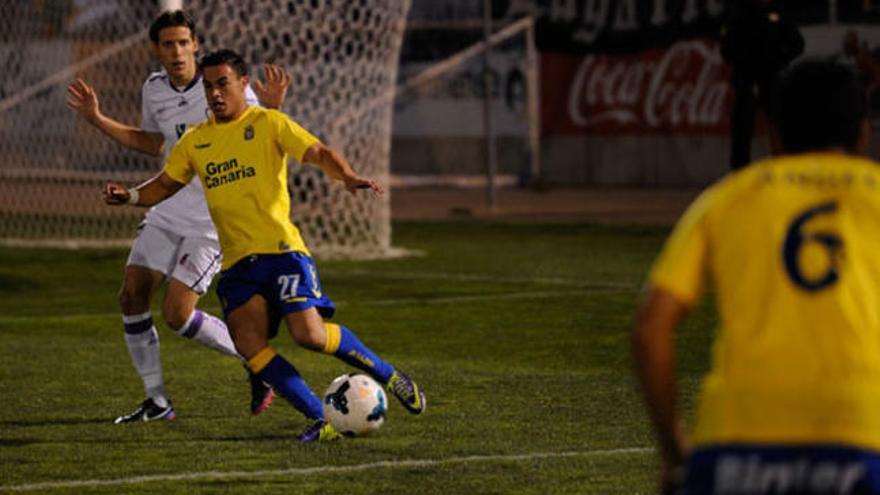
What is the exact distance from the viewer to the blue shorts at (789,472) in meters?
3.62

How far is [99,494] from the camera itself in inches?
281

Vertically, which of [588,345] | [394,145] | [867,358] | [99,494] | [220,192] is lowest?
[394,145]

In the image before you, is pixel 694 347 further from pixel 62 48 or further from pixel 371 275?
pixel 62 48

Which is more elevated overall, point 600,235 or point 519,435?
point 519,435

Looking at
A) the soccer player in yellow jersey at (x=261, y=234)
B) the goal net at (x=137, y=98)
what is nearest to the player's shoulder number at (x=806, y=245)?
the soccer player in yellow jersey at (x=261, y=234)

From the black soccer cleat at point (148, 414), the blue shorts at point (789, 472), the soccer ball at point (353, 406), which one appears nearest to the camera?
the blue shorts at point (789, 472)

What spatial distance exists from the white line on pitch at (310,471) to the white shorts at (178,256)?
6.38ft

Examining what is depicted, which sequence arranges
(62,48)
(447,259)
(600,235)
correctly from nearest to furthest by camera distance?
(447,259) < (600,235) < (62,48)

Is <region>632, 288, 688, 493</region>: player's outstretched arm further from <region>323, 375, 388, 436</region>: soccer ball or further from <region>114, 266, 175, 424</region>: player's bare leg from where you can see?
<region>114, 266, 175, 424</region>: player's bare leg

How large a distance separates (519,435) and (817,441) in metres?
4.71

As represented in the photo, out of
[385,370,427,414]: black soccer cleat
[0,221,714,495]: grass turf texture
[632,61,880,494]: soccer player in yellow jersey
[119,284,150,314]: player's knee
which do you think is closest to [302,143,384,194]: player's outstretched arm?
[385,370,427,414]: black soccer cleat

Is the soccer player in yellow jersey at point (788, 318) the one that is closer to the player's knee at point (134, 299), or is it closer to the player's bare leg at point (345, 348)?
the player's bare leg at point (345, 348)

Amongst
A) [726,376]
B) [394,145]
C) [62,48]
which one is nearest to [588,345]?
[726,376]

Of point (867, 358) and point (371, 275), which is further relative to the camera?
point (371, 275)
